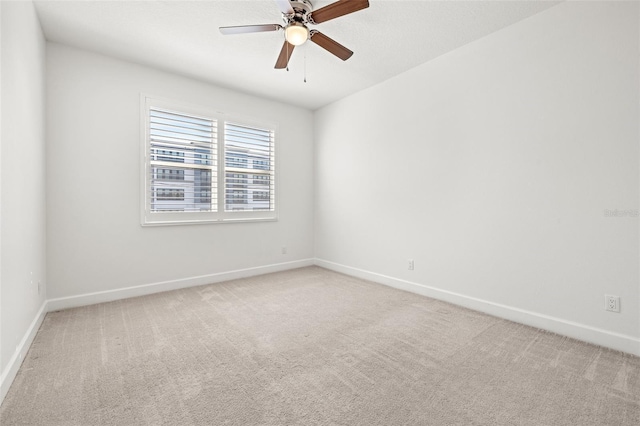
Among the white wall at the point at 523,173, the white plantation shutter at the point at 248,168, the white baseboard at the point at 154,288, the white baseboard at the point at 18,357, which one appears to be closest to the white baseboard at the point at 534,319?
the white wall at the point at 523,173

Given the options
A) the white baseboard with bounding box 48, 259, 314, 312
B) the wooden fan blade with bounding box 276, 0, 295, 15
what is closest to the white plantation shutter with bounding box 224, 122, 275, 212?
the white baseboard with bounding box 48, 259, 314, 312

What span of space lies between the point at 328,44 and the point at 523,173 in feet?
6.94

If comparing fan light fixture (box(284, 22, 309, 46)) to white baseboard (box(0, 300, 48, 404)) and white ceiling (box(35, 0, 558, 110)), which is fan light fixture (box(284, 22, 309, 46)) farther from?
white baseboard (box(0, 300, 48, 404))

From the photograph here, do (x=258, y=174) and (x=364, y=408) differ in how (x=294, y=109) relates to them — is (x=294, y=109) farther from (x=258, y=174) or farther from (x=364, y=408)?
(x=364, y=408)

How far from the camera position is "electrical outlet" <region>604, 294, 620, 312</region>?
216 cm

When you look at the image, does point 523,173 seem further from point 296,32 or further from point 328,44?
point 296,32

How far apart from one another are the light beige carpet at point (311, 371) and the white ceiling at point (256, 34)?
2756 millimetres

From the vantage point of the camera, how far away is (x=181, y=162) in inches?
146

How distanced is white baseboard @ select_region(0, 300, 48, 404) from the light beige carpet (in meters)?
0.05

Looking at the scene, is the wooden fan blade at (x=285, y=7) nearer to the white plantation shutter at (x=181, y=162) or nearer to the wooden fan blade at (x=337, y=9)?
the wooden fan blade at (x=337, y=9)

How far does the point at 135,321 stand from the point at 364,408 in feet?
7.47

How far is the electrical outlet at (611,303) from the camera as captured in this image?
7.09ft

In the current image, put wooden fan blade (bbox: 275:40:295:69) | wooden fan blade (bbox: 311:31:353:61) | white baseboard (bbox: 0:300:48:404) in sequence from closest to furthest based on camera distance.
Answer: white baseboard (bbox: 0:300:48:404) → wooden fan blade (bbox: 311:31:353:61) → wooden fan blade (bbox: 275:40:295:69)

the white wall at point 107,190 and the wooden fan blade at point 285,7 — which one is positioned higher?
the wooden fan blade at point 285,7
